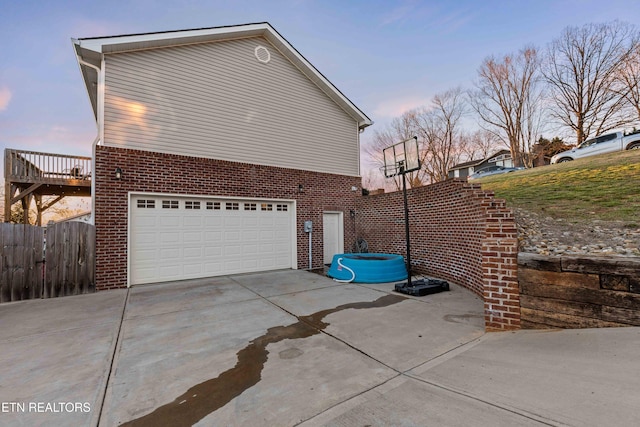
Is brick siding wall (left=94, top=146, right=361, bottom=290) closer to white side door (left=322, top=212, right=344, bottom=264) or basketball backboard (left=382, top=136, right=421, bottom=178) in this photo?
white side door (left=322, top=212, right=344, bottom=264)

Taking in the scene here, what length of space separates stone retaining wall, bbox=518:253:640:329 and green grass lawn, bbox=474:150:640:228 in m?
2.45

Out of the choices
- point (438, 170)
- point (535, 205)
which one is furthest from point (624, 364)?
point (438, 170)

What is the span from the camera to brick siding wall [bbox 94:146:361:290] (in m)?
6.58

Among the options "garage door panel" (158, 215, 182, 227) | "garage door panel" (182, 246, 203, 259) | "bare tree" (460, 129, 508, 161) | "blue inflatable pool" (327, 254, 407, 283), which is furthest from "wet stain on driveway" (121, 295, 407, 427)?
"bare tree" (460, 129, 508, 161)

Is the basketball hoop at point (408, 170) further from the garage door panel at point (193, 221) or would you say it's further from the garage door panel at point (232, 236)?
the garage door panel at point (193, 221)

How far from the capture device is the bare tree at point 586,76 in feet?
65.4

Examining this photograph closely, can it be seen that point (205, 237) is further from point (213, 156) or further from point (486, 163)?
point (486, 163)

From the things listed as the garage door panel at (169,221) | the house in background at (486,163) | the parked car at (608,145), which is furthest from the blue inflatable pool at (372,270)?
the house in background at (486,163)

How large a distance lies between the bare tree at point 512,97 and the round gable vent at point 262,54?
23857 mm

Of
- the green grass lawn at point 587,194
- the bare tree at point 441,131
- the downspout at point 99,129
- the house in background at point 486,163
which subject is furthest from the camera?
the house in background at point 486,163

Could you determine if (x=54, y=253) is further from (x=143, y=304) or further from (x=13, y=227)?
(x=143, y=304)

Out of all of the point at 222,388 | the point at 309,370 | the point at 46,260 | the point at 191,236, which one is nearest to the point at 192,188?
the point at 191,236

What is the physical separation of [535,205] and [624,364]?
18.4ft

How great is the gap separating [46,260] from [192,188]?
136 inches
